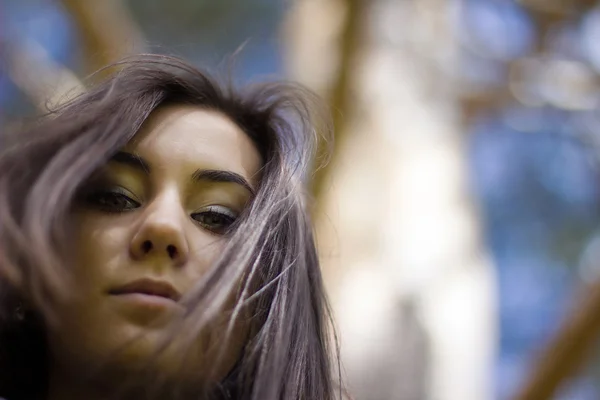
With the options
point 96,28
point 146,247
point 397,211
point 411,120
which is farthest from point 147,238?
point 411,120

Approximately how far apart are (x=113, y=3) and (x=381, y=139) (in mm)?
583

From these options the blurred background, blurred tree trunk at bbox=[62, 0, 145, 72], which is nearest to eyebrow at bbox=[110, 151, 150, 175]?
the blurred background

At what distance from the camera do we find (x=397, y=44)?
5.87ft

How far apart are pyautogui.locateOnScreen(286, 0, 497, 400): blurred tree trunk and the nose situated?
0.73 meters

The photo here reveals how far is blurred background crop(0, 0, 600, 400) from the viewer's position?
1.39 meters

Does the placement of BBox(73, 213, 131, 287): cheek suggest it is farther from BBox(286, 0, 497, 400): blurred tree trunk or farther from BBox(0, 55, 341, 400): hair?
BBox(286, 0, 497, 400): blurred tree trunk

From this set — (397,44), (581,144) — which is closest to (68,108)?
(397,44)

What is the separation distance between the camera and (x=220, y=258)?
1.72ft

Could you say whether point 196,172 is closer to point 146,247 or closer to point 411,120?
point 146,247

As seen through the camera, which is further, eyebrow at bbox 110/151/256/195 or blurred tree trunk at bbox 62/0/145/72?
blurred tree trunk at bbox 62/0/145/72

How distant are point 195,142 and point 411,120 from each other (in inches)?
47.5

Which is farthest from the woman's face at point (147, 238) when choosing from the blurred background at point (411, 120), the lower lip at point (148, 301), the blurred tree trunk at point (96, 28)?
the blurred tree trunk at point (96, 28)

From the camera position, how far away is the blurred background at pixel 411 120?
54.6 inches

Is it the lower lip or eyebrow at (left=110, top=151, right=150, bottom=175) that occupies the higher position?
eyebrow at (left=110, top=151, right=150, bottom=175)
